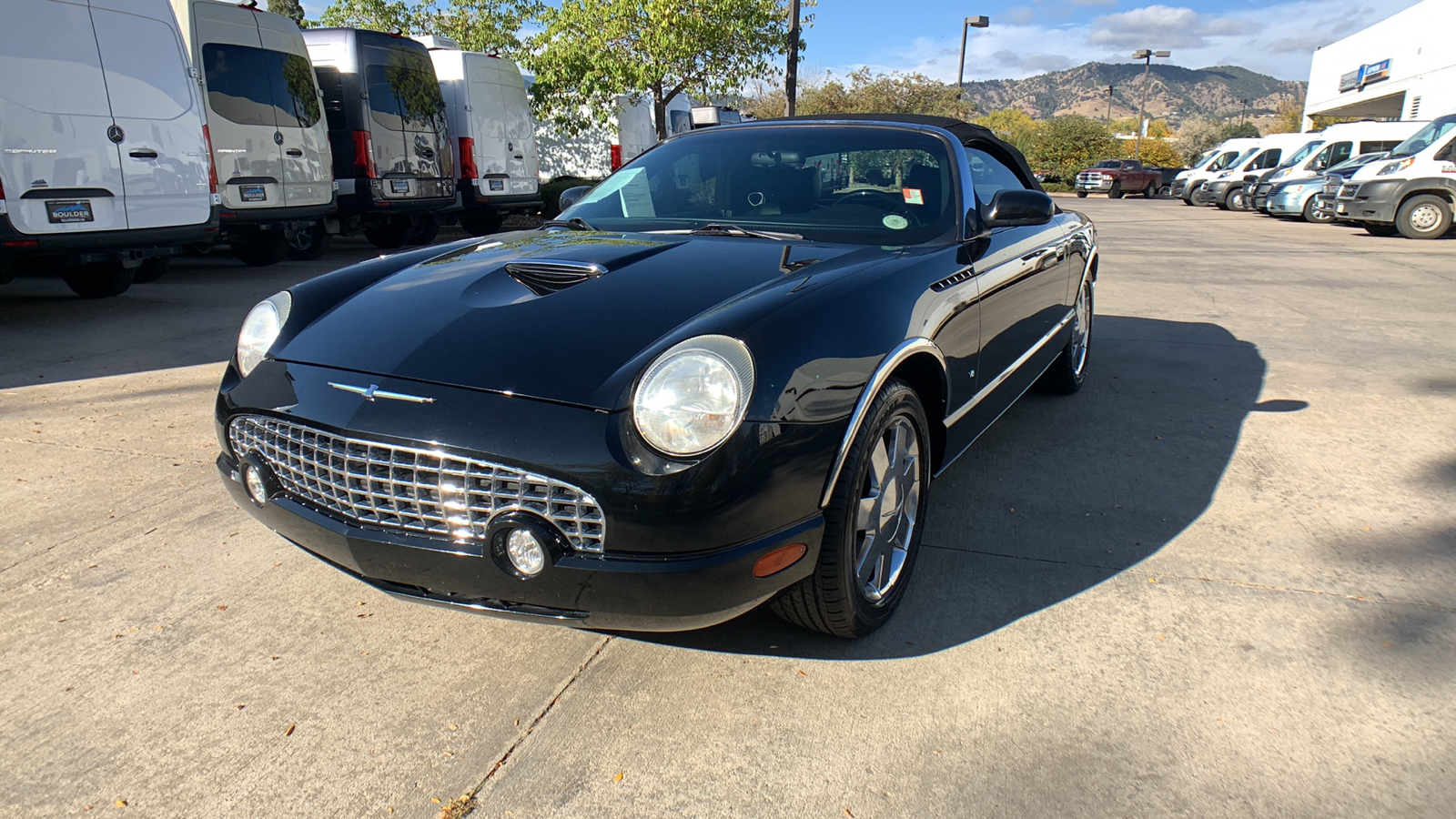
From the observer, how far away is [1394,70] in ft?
113

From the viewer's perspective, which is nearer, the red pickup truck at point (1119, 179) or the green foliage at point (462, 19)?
the green foliage at point (462, 19)

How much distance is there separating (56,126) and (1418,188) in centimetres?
1819

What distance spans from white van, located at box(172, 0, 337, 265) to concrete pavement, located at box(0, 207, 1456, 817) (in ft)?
19.2

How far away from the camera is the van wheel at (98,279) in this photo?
27.6ft

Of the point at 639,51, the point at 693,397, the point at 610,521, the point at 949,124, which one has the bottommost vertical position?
the point at 610,521

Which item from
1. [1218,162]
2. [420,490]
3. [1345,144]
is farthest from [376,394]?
[1218,162]

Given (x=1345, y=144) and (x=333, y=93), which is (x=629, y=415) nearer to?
(x=333, y=93)

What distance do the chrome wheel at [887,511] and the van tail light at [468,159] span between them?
1182 centimetres

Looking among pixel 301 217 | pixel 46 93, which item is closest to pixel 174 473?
pixel 46 93

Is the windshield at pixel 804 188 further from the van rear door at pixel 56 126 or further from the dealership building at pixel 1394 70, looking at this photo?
the dealership building at pixel 1394 70

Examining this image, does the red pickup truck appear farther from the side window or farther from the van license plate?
the van license plate

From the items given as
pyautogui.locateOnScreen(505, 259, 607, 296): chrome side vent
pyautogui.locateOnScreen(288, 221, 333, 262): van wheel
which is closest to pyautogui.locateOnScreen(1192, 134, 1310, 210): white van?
pyautogui.locateOnScreen(288, 221, 333, 262): van wheel

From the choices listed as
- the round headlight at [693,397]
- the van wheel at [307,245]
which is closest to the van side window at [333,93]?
the van wheel at [307,245]

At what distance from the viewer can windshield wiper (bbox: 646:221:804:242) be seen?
3.24 meters
